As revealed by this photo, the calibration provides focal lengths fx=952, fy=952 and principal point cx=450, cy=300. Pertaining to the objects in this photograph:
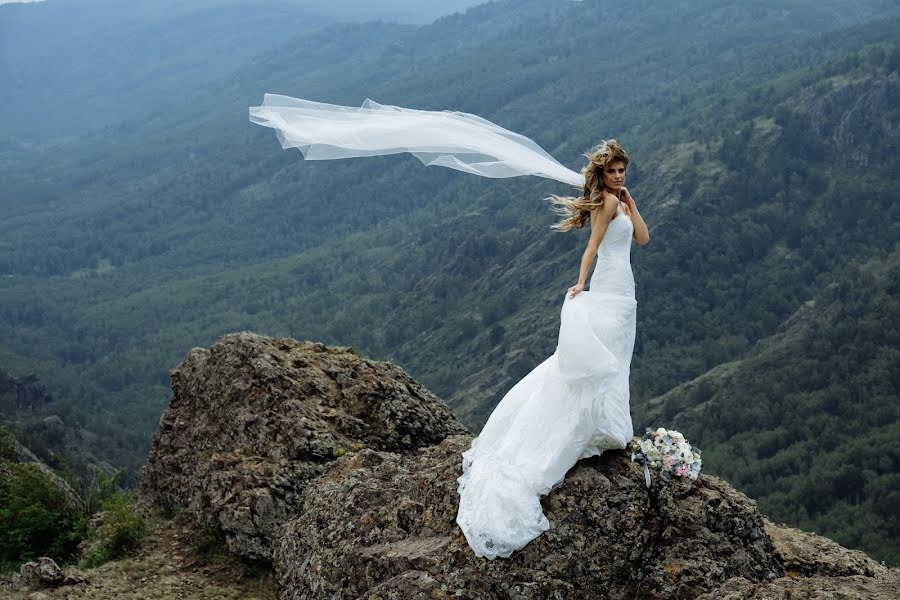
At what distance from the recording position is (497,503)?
905 cm

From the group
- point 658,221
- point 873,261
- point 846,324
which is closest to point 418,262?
point 658,221

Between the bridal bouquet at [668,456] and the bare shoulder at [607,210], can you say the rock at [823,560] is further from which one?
the bare shoulder at [607,210]

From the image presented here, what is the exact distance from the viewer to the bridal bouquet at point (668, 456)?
927cm

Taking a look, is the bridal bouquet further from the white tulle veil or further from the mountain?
the white tulle veil

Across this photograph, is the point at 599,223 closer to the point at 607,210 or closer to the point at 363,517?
the point at 607,210

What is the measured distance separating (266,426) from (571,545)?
15.9ft

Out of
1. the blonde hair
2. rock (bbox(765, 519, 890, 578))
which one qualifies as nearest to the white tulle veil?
the blonde hair

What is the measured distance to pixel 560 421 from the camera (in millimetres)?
9375

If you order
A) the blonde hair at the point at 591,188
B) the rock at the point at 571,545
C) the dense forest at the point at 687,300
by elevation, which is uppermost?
the blonde hair at the point at 591,188

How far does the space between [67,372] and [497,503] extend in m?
138

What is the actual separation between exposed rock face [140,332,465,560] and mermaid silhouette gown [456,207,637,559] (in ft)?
8.97

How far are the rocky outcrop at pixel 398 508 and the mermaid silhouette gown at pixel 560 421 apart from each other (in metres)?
0.20

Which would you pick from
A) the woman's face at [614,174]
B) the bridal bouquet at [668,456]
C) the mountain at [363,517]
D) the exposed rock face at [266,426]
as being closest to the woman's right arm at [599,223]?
the woman's face at [614,174]

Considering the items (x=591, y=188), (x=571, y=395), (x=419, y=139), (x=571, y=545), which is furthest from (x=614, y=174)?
(x=571, y=545)
